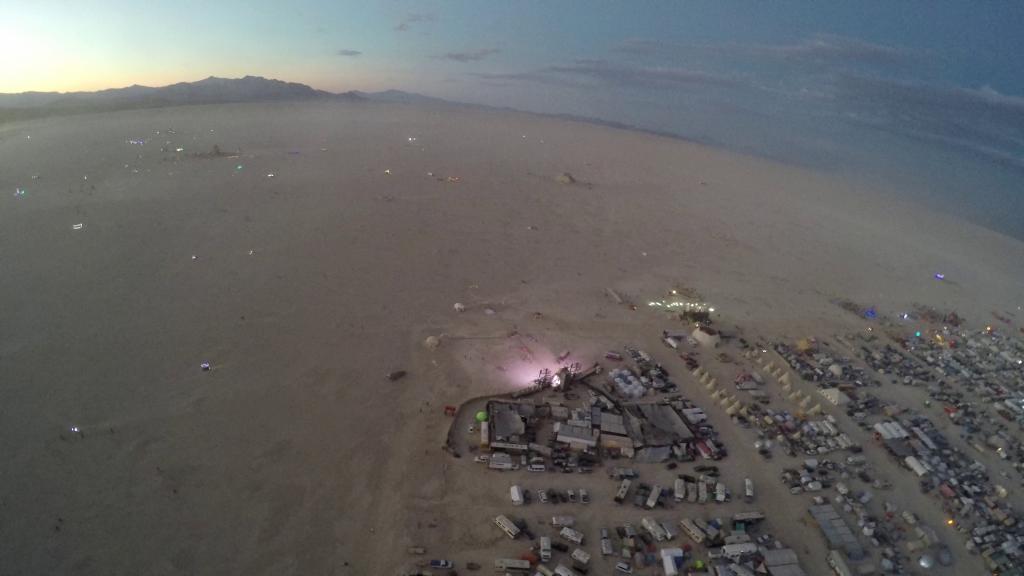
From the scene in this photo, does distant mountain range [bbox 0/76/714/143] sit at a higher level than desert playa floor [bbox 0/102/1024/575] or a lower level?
higher

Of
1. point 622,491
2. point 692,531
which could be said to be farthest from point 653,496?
point 692,531

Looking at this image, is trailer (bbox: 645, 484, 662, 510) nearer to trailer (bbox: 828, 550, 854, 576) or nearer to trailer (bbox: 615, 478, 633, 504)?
trailer (bbox: 615, 478, 633, 504)

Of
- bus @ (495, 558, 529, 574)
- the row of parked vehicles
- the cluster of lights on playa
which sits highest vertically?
the cluster of lights on playa

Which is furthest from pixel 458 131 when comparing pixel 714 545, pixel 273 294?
pixel 714 545

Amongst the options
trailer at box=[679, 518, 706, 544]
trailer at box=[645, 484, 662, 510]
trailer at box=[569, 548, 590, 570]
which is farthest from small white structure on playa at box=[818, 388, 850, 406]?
trailer at box=[569, 548, 590, 570]

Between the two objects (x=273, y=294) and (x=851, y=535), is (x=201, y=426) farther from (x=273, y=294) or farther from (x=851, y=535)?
(x=851, y=535)

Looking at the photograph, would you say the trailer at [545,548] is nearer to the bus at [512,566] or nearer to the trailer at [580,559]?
the bus at [512,566]

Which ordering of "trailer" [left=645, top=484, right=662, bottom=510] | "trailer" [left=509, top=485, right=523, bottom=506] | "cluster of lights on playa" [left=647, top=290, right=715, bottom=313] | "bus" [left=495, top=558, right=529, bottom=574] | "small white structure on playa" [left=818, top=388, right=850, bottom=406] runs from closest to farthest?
"bus" [left=495, top=558, right=529, bottom=574] → "trailer" [left=509, top=485, right=523, bottom=506] → "trailer" [left=645, top=484, right=662, bottom=510] → "small white structure on playa" [left=818, top=388, right=850, bottom=406] → "cluster of lights on playa" [left=647, top=290, right=715, bottom=313]

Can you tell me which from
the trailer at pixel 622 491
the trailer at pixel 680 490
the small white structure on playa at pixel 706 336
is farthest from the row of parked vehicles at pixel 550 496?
the small white structure on playa at pixel 706 336
